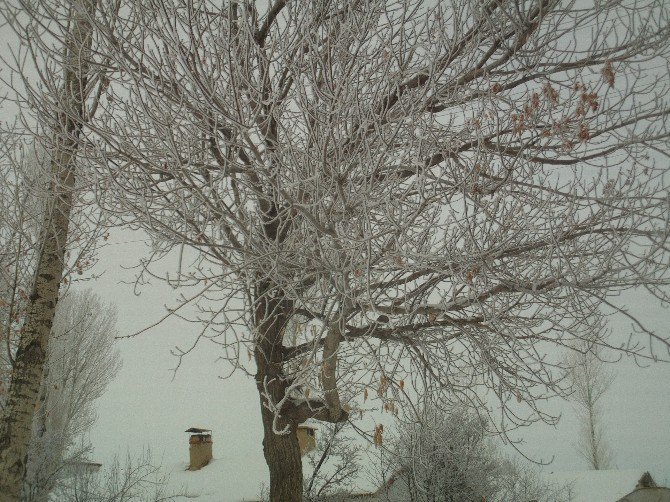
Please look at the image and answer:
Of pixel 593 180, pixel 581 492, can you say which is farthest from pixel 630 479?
pixel 593 180

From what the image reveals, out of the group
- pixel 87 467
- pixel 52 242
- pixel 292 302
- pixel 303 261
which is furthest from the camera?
pixel 87 467

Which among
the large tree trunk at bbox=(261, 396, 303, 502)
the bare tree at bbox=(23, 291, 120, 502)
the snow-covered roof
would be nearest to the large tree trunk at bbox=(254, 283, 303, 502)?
the large tree trunk at bbox=(261, 396, 303, 502)

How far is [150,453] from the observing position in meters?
10.6

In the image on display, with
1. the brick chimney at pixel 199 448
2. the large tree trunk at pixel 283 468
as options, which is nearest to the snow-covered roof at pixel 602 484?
the brick chimney at pixel 199 448

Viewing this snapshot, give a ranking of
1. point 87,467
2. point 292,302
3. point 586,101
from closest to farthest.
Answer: point 586,101 → point 292,302 → point 87,467

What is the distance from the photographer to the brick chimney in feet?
58.7

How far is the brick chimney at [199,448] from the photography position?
1790cm

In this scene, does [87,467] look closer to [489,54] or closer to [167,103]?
[167,103]

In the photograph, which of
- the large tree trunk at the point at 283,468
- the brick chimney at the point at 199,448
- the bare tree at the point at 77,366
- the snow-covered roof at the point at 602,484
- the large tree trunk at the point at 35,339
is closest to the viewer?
the large tree trunk at the point at 35,339

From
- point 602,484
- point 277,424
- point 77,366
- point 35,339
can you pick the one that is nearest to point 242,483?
point 77,366

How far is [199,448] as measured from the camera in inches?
716

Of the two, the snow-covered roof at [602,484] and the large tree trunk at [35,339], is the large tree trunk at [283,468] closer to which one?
the large tree trunk at [35,339]

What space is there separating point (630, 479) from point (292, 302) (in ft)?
71.4

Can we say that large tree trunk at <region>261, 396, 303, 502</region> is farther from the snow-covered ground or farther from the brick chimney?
the brick chimney
